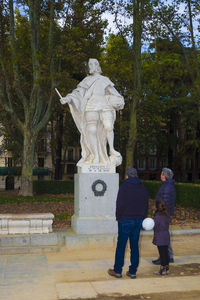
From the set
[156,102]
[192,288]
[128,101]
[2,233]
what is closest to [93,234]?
[2,233]

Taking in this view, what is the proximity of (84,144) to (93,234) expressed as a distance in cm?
240

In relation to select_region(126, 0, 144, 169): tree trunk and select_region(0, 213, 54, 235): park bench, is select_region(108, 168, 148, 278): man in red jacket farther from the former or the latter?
select_region(126, 0, 144, 169): tree trunk

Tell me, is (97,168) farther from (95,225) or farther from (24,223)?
(24,223)

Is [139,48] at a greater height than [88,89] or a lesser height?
greater

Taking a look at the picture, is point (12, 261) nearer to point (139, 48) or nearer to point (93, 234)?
point (93, 234)

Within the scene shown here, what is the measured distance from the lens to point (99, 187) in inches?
407

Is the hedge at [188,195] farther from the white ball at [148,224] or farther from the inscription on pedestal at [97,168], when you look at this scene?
the white ball at [148,224]

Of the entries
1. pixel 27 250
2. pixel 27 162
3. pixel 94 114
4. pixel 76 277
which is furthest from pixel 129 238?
pixel 27 162

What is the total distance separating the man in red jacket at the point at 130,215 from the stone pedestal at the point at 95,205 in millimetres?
3143

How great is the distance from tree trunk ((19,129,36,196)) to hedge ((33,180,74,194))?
7.78 meters

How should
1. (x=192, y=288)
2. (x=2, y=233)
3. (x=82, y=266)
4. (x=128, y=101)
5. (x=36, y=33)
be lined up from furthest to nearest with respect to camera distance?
1. (x=128, y=101)
2. (x=36, y=33)
3. (x=2, y=233)
4. (x=82, y=266)
5. (x=192, y=288)

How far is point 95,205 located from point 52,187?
19861mm

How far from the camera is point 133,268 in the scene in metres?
6.93

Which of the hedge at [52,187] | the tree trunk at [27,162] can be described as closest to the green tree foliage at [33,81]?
the tree trunk at [27,162]
